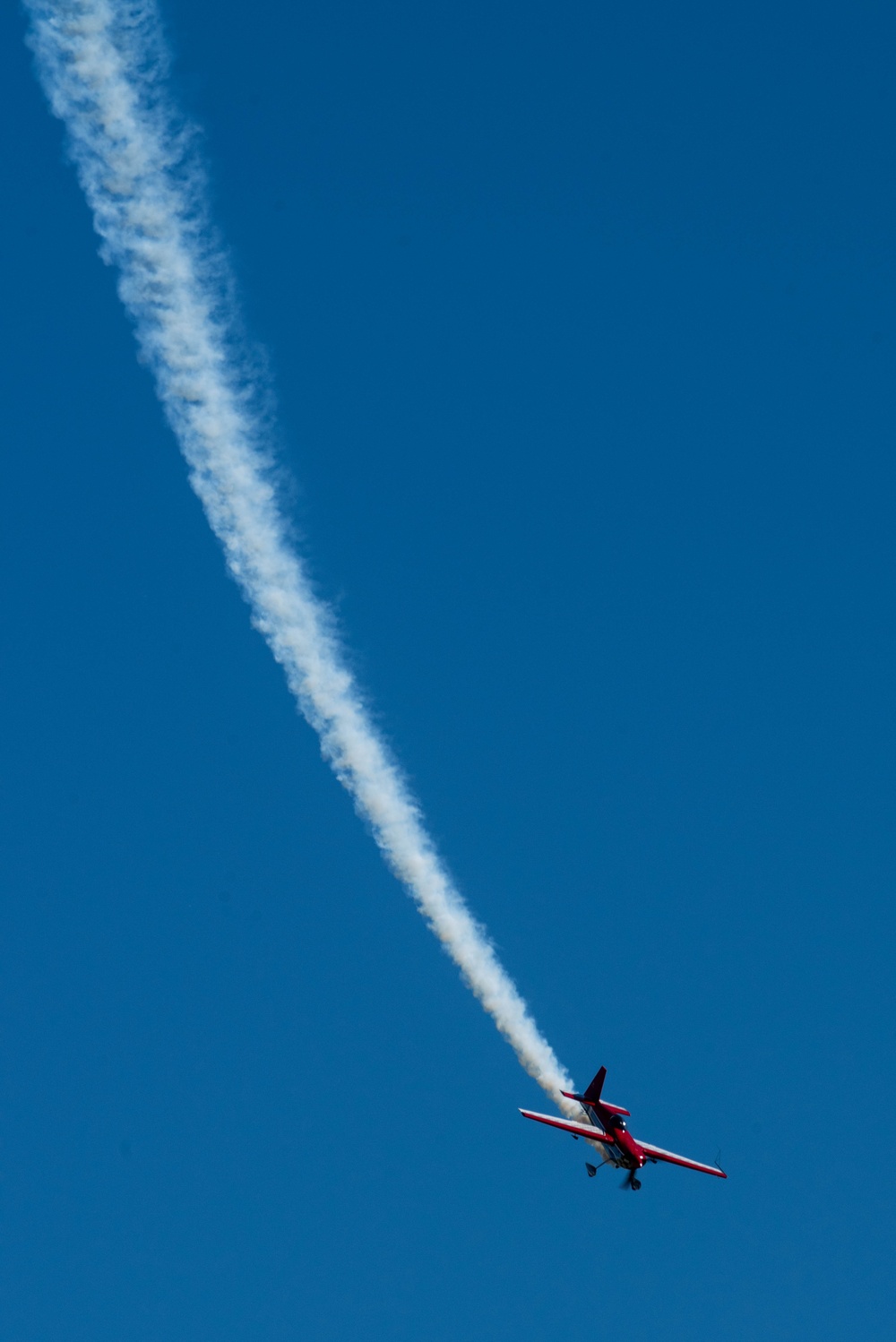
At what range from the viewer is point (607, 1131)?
62.3 metres

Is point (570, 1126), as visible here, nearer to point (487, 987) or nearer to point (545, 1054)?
point (545, 1054)

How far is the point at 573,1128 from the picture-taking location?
202 feet

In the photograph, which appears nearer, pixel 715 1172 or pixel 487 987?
pixel 487 987

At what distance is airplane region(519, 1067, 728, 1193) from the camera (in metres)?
61.3

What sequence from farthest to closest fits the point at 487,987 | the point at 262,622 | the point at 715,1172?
the point at 715,1172 → the point at 487,987 → the point at 262,622

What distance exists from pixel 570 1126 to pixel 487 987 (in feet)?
22.4

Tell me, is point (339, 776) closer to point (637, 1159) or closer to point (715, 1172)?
point (637, 1159)

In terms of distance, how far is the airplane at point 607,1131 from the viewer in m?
61.3

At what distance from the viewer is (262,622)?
2115 inches

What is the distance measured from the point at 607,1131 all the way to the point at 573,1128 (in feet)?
4.99

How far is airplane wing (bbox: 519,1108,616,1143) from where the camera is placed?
60719 mm

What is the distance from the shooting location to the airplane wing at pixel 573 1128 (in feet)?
199

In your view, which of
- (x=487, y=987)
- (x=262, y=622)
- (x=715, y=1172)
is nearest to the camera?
(x=262, y=622)

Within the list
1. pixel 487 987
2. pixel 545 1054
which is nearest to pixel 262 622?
pixel 487 987
